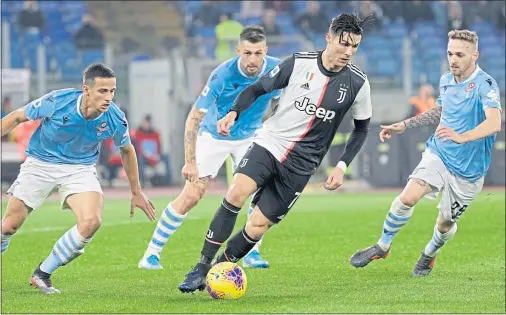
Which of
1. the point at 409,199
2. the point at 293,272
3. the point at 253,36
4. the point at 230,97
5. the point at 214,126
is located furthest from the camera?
the point at 214,126

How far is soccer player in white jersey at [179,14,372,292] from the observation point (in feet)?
27.9

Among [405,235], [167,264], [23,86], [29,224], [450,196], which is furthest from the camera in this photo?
[23,86]

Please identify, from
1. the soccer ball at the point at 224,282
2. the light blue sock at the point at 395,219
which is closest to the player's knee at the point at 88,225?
the soccer ball at the point at 224,282

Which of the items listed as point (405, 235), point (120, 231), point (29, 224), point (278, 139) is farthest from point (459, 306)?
point (29, 224)

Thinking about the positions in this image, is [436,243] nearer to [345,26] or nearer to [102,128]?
[345,26]

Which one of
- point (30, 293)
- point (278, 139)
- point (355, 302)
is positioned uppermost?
point (278, 139)

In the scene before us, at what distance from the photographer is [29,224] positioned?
1611 cm

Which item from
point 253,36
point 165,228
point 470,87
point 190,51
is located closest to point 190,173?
point 253,36

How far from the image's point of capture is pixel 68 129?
9.09m

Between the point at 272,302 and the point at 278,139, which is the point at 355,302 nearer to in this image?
the point at 272,302

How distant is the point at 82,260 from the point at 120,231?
349cm

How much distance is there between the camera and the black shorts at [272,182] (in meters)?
8.55

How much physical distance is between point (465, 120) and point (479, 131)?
64 cm

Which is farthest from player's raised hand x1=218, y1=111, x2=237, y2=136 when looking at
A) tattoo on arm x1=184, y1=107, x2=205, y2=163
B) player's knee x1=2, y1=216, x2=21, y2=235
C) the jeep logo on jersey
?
player's knee x1=2, y1=216, x2=21, y2=235
